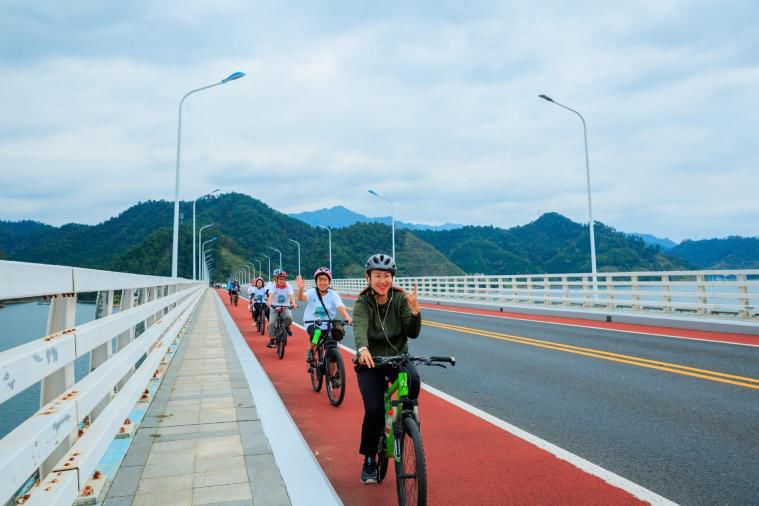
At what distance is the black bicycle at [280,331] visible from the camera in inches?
472

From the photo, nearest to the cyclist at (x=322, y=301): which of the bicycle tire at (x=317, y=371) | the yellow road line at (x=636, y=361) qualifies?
the bicycle tire at (x=317, y=371)

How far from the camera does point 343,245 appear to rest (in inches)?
4993

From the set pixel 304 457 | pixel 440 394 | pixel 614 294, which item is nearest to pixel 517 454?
pixel 304 457

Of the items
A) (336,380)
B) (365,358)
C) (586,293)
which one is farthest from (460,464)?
(586,293)

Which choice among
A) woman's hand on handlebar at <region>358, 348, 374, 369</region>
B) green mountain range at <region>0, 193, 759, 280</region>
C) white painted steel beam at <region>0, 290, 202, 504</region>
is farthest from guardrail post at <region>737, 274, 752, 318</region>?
green mountain range at <region>0, 193, 759, 280</region>

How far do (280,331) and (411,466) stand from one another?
29.4 feet

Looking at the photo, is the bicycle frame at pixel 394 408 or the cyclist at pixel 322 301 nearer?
the bicycle frame at pixel 394 408

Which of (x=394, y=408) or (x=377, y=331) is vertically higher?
(x=377, y=331)

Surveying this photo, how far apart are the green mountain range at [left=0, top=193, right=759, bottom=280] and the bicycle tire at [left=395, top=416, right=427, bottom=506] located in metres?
83.7

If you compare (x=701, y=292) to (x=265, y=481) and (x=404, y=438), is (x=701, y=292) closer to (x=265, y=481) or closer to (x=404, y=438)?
(x=404, y=438)

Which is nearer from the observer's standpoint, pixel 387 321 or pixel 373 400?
pixel 373 400

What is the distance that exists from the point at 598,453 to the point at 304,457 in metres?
2.57

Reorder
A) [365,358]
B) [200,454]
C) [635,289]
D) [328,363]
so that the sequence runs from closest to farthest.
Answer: [365,358] → [200,454] → [328,363] → [635,289]

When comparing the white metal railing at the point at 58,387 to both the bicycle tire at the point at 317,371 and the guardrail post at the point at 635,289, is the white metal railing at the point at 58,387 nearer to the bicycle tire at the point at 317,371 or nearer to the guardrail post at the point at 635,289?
the bicycle tire at the point at 317,371
